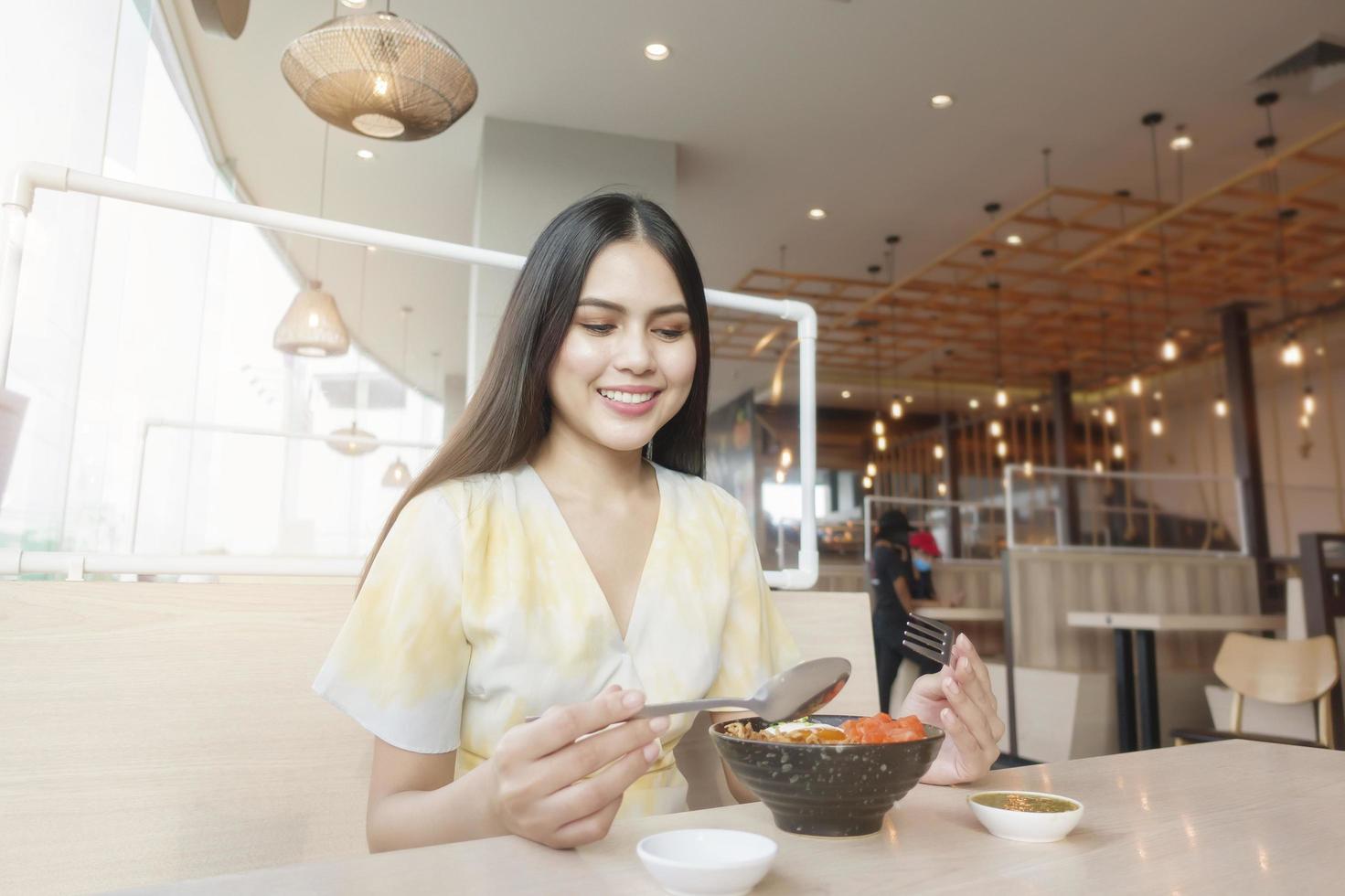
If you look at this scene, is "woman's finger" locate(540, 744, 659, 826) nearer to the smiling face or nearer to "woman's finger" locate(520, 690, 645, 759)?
"woman's finger" locate(520, 690, 645, 759)

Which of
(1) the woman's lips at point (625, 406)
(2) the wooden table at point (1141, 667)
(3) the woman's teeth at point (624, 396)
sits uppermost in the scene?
(3) the woman's teeth at point (624, 396)

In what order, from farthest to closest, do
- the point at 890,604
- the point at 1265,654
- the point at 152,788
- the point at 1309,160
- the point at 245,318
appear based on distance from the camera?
1. the point at 890,604
2. the point at 1309,160
3. the point at 245,318
4. the point at 1265,654
5. the point at 152,788

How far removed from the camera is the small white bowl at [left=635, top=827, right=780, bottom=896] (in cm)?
50

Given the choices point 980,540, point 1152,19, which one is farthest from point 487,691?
point 980,540

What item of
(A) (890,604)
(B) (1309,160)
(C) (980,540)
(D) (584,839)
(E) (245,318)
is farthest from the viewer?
(C) (980,540)

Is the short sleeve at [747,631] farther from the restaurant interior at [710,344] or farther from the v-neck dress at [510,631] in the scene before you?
the restaurant interior at [710,344]

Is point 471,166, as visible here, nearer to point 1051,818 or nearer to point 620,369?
point 620,369

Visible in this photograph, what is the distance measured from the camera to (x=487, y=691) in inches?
34.6

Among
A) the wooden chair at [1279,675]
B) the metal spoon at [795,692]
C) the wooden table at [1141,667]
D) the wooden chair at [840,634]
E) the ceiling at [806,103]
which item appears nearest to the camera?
the metal spoon at [795,692]

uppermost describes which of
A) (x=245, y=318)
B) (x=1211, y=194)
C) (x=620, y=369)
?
(x=1211, y=194)

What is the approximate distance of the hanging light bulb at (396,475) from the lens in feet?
16.5

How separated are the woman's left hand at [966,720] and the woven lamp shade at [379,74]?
9.23 feet

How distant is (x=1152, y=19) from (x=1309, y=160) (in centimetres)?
156

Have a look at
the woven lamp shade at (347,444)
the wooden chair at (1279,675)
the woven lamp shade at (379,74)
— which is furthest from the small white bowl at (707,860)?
the woven lamp shade at (347,444)
